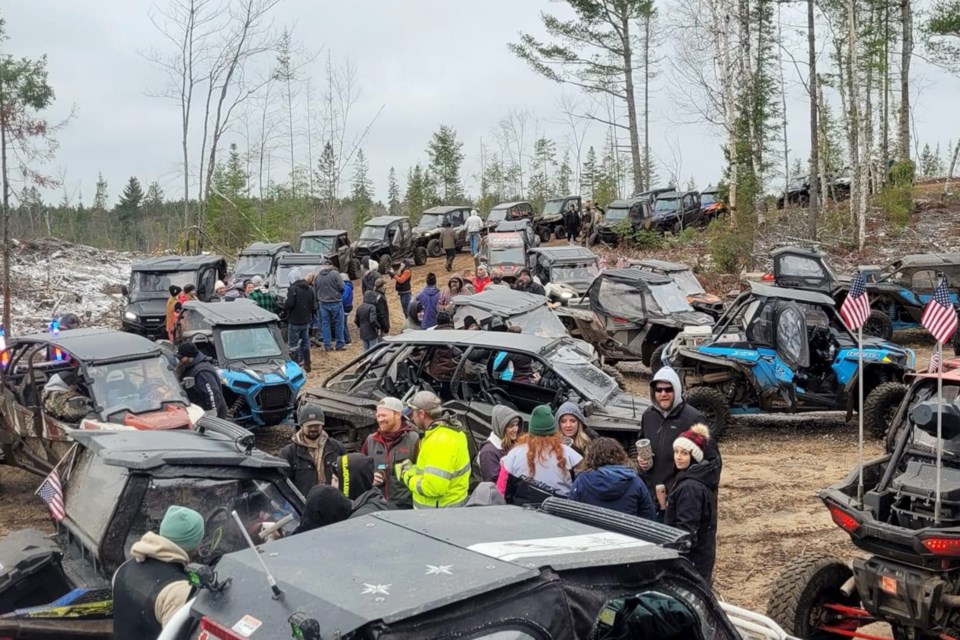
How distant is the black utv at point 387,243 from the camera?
89.1 feet

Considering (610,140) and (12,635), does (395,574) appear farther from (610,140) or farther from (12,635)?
(610,140)

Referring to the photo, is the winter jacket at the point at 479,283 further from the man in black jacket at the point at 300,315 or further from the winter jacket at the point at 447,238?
the winter jacket at the point at 447,238

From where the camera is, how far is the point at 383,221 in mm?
28172

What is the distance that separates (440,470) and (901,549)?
2.76 m

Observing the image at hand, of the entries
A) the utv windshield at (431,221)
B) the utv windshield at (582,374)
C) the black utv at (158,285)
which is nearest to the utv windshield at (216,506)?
the utv windshield at (582,374)

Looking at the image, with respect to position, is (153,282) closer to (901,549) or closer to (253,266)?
(253,266)

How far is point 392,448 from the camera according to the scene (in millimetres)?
6828

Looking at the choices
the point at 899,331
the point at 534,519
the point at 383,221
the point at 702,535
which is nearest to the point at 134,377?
the point at 702,535

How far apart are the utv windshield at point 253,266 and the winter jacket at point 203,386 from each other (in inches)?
519

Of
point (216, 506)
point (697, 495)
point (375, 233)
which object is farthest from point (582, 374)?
point (375, 233)

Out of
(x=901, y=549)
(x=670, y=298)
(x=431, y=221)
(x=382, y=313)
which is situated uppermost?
(x=431, y=221)

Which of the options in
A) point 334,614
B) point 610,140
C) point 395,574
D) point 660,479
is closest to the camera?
point 334,614

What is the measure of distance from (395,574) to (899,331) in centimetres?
1897

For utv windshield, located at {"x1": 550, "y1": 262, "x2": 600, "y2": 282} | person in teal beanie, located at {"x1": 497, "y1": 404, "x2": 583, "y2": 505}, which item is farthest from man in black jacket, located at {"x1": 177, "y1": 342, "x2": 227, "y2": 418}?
utv windshield, located at {"x1": 550, "y1": 262, "x2": 600, "y2": 282}
